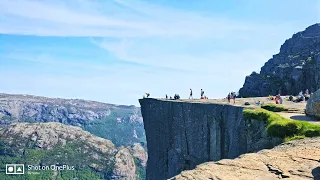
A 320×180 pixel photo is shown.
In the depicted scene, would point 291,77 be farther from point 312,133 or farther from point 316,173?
point 316,173

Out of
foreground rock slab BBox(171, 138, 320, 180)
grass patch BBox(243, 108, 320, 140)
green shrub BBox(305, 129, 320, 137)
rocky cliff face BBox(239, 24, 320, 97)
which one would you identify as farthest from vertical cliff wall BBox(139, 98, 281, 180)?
rocky cliff face BBox(239, 24, 320, 97)

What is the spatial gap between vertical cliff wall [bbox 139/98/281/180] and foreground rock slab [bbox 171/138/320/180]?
336 inches

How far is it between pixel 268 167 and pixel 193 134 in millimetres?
47010

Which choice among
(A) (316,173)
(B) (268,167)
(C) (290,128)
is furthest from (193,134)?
(A) (316,173)

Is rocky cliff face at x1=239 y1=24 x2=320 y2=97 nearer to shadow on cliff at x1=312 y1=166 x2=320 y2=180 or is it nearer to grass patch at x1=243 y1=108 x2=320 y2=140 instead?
grass patch at x1=243 y1=108 x2=320 y2=140

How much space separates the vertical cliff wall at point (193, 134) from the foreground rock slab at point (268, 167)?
28.0ft

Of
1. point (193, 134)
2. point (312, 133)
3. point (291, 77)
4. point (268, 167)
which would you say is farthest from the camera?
point (291, 77)

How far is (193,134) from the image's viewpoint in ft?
220

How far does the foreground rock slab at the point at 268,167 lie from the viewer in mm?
18484

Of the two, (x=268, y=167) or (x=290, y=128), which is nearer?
(x=268, y=167)

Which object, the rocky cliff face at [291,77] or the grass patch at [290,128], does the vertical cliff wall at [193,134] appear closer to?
the grass patch at [290,128]

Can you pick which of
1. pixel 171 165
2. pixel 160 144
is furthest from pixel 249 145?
pixel 160 144

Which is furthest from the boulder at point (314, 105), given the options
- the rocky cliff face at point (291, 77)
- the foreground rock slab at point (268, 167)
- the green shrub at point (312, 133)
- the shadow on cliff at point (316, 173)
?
the rocky cliff face at point (291, 77)

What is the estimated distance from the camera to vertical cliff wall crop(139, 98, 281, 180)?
4156 cm
